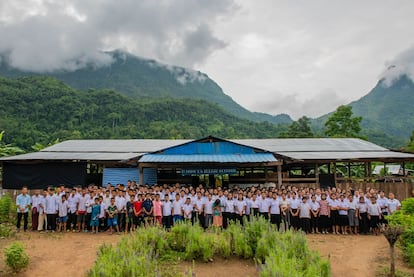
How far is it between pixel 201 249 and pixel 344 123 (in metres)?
28.9

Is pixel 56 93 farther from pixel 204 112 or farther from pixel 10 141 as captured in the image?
pixel 204 112

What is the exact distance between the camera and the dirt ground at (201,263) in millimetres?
6500

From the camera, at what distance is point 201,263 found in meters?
6.69

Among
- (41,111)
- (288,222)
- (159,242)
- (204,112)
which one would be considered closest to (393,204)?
(288,222)

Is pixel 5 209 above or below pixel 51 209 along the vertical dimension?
below

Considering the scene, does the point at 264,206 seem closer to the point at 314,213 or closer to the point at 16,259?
the point at 314,213

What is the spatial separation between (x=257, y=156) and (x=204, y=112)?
136 ft

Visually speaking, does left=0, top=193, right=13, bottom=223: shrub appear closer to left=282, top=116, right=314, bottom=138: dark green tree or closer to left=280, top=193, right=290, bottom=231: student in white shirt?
left=280, top=193, right=290, bottom=231: student in white shirt

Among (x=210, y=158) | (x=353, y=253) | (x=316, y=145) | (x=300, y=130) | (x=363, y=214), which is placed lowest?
(x=353, y=253)

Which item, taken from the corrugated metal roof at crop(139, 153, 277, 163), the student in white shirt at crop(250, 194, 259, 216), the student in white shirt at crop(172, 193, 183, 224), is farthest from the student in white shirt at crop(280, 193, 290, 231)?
the student in white shirt at crop(172, 193, 183, 224)

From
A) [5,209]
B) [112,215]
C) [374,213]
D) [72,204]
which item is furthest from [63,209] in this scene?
[374,213]

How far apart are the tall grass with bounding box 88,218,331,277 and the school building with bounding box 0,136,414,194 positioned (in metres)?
4.85

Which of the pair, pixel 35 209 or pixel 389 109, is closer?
pixel 35 209

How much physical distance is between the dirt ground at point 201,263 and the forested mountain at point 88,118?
23168 mm
